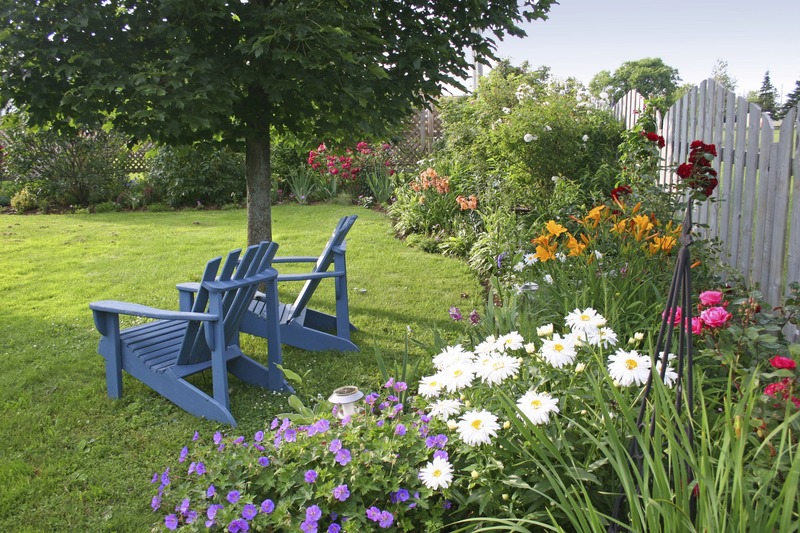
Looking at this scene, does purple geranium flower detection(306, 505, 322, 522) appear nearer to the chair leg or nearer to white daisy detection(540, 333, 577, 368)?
white daisy detection(540, 333, 577, 368)

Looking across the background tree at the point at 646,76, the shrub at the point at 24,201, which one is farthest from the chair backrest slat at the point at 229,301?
the background tree at the point at 646,76

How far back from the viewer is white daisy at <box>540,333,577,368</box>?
1.85 metres

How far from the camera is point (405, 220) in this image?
321 inches

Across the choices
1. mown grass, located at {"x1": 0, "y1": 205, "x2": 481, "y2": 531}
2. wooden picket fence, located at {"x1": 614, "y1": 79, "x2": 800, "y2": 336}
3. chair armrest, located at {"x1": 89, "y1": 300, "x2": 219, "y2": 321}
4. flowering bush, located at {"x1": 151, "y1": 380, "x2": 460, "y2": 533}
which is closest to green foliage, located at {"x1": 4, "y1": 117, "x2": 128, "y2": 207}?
mown grass, located at {"x1": 0, "y1": 205, "x2": 481, "y2": 531}

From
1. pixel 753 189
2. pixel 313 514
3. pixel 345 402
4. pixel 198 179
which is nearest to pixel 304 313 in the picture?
pixel 345 402

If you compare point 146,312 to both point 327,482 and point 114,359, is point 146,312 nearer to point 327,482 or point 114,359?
point 114,359

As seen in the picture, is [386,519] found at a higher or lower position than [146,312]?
lower

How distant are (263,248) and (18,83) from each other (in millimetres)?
1994

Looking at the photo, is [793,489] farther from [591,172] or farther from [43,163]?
[43,163]

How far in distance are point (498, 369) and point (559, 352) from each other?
194mm

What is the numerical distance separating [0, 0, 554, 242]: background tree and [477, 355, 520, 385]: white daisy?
236cm

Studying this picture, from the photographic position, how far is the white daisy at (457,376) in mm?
1889

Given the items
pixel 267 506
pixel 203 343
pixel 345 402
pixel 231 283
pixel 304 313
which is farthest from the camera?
pixel 304 313

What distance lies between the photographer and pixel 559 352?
186cm
